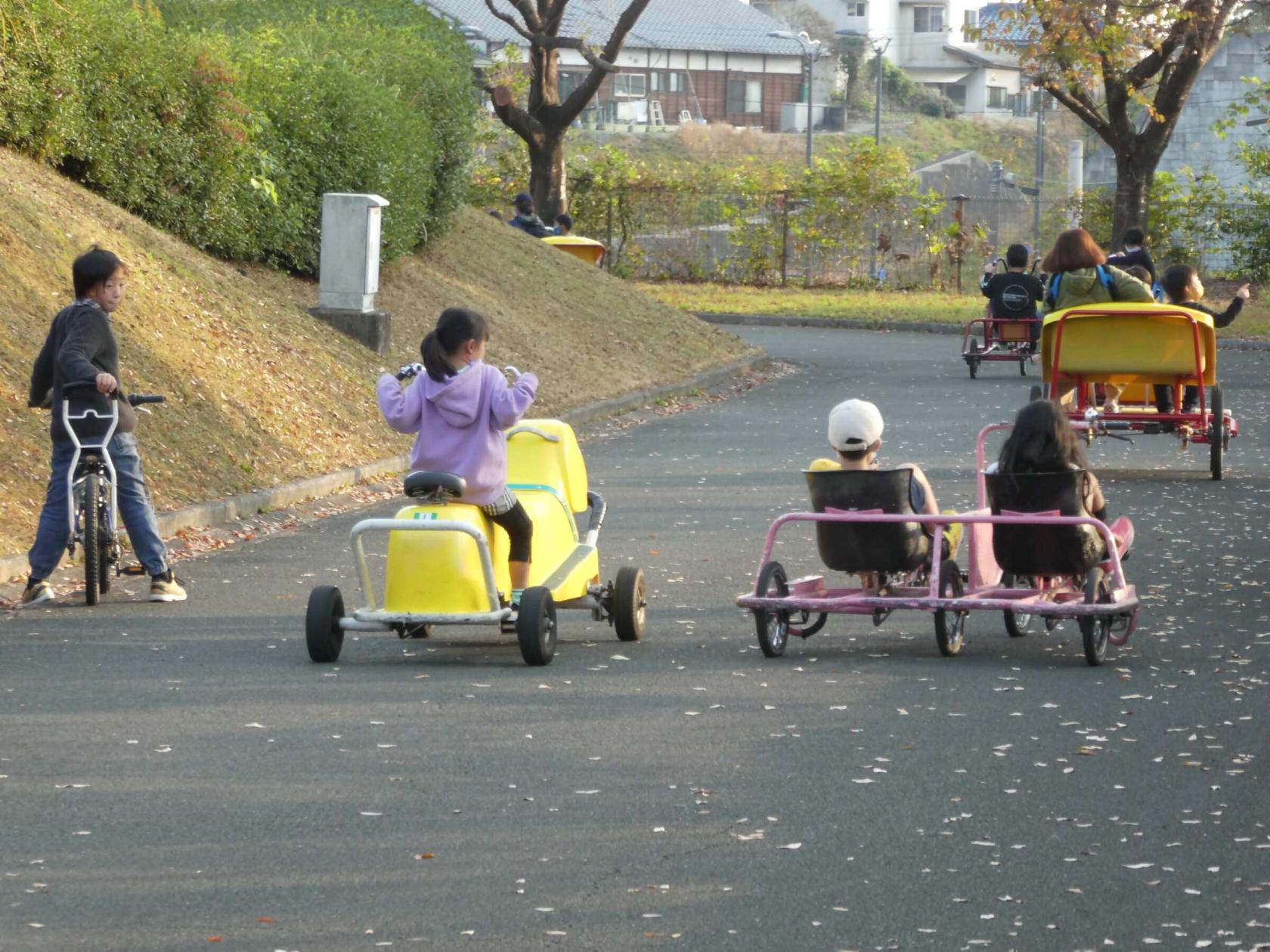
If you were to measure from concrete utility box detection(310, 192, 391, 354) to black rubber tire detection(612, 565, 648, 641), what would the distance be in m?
9.97

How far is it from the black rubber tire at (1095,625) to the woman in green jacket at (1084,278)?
6.79 meters

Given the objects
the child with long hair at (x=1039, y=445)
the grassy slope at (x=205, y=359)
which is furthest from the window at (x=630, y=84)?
the child with long hair at (x=1039, y=445)

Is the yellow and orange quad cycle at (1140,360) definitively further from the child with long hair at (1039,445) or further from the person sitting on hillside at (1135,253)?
the child with long hair at (1039,445)

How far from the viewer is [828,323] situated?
34312mm

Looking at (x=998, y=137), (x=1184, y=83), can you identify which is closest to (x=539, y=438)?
(x=1184, y=83)

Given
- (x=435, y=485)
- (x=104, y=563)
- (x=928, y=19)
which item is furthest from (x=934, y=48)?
(x=435, y=485)

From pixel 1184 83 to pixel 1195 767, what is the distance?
29848 millimetres

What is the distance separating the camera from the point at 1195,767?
263 inches

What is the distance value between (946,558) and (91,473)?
13.0ft

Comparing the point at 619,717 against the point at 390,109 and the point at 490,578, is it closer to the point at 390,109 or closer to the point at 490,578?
the point at 490,578

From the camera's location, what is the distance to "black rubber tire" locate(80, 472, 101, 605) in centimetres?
949

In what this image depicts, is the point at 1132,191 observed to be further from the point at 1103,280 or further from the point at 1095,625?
the point at 1095,625

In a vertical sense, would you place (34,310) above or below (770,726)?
above

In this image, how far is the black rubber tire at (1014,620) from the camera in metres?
8.90
